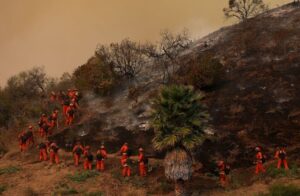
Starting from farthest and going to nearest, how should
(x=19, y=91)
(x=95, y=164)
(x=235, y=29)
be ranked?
(x=19, y=91) < (x=235, y=29) < (x=95, y=164)

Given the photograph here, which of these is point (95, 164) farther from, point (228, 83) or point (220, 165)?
point (228, 83)

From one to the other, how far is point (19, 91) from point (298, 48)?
3087 cm

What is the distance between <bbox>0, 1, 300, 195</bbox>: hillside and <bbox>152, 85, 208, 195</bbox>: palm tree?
3.07m

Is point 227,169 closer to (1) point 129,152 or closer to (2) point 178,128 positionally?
(2) point 178,128

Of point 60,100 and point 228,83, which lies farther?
point 60,100

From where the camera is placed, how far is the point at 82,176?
33.5 m

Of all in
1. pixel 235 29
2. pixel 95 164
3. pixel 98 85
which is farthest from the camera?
pixel 235 29

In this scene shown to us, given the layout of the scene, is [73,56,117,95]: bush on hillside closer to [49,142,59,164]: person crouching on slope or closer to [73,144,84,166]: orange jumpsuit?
[49,142,59,164]: person crouching on slope

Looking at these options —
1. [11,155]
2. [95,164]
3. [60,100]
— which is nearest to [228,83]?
[95,164]

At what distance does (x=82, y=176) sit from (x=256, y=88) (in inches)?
602

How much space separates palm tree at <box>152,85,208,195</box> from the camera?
27.7 metres

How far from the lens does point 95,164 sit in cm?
3541

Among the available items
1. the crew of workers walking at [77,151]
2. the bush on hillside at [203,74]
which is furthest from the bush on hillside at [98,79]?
the bush on hillside at [203,74]

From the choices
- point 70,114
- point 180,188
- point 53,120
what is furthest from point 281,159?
point 53,120
